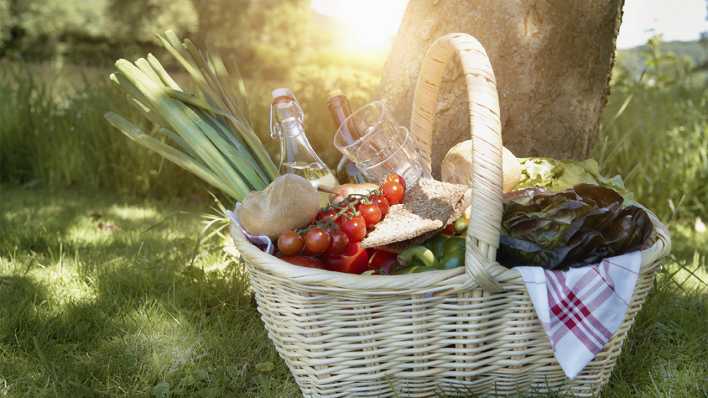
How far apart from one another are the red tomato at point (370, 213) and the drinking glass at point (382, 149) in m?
0.29

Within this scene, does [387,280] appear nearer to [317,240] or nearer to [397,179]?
[317,240]

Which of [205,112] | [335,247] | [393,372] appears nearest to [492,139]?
[335,247]

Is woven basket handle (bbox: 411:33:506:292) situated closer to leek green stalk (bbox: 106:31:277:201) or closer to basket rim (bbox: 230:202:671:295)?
basket rim (bbox: 230:202:671:295)

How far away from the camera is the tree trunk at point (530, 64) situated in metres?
2.39

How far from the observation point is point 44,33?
1066 centimetres

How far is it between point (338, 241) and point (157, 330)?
791 mm

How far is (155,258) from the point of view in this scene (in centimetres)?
277

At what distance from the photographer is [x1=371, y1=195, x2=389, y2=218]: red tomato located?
5.77ft

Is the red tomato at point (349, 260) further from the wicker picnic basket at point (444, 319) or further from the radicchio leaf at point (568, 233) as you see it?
the radicchio leaf at point (568, 233)

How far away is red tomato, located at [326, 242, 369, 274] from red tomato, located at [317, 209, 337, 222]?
0.28 ft

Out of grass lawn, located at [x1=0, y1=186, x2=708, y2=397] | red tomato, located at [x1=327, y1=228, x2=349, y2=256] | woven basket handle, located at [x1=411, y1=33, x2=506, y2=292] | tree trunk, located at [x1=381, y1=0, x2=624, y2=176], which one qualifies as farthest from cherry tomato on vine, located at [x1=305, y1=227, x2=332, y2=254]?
Answer: tree trunk, located at [x1=381, y1=0, x2=624, y2=176]

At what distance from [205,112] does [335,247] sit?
0.79 meters

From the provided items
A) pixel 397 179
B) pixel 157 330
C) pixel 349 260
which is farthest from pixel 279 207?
pixel 157 330

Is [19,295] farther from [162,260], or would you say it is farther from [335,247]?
[335,247]
